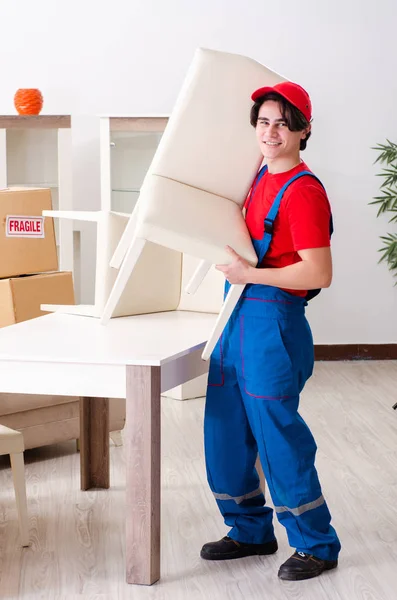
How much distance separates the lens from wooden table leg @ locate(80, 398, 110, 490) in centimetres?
325

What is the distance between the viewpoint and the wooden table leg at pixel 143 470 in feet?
7.79

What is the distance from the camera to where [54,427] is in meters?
3.62

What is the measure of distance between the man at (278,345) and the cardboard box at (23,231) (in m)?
1.41

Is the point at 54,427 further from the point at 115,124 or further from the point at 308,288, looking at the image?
the point at 115,124

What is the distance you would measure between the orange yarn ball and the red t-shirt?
2667mm

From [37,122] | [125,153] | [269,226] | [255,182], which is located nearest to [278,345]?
[269,226]

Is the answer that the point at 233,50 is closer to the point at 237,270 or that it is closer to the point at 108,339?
the point at 108,339

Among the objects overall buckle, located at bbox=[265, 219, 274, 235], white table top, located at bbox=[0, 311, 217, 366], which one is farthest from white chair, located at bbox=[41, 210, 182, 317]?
overall buckle, located at bbox=[265, 219, 274, 235]

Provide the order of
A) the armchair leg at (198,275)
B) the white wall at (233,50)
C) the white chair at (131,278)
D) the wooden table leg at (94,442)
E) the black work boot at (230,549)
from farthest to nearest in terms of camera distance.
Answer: the white wall at (233,50), the wooden table leg at (94,442), the white chair at (131,278), the black work boot at (230,549), the armchair leg at (198,275)

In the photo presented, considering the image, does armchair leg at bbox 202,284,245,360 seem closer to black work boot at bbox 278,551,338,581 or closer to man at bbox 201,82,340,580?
man at bbox 201,82,340,580

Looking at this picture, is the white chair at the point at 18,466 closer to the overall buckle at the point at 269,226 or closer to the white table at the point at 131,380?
the white table at the point at 131,380

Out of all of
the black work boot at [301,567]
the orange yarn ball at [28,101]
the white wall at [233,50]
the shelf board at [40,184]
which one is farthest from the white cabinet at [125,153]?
the black work boot at [301,567]

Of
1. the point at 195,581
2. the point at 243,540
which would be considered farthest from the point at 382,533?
the point at 195,581

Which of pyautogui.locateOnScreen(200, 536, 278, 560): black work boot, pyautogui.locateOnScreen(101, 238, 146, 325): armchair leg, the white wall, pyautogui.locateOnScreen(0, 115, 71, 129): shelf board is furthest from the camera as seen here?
the white wall
